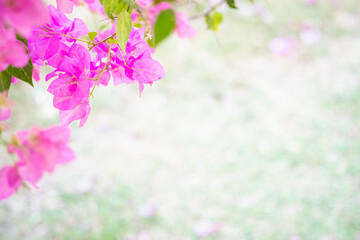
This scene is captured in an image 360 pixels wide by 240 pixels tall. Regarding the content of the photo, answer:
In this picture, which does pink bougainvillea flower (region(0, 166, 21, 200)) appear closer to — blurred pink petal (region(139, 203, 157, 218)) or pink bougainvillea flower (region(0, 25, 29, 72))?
pink bougainvillea flower (region(0, 25, 29, 72))

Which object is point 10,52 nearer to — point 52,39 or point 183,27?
point 52,39

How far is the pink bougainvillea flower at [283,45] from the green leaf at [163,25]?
2.58 m

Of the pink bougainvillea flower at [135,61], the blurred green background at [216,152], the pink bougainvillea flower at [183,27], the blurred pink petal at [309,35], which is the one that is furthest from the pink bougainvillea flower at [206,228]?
the blurred pink petal at [309,35]

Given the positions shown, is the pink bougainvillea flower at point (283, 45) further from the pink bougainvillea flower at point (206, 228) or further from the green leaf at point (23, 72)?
the green leaf at point (23, 72)

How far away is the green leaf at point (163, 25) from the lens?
242 millimetres

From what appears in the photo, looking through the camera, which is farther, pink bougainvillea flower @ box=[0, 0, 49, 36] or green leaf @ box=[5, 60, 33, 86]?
green leaf @ box=[5, 60, 33, 86]

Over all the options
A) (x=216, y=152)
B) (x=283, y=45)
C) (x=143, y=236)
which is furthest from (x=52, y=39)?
(x=283, y=45)

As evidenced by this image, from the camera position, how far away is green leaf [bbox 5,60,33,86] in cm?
39

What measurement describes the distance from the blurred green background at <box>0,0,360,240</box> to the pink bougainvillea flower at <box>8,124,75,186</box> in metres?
1.06

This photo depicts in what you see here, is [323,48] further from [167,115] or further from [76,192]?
[76,192]

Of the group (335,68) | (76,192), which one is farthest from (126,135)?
(335,68)

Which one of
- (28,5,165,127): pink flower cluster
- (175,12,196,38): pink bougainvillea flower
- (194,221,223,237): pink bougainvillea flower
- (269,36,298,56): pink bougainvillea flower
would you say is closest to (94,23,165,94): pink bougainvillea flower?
(28,5,165,127): pink flower cluster

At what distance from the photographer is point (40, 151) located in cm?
46

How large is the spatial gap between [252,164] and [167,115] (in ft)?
2.07
